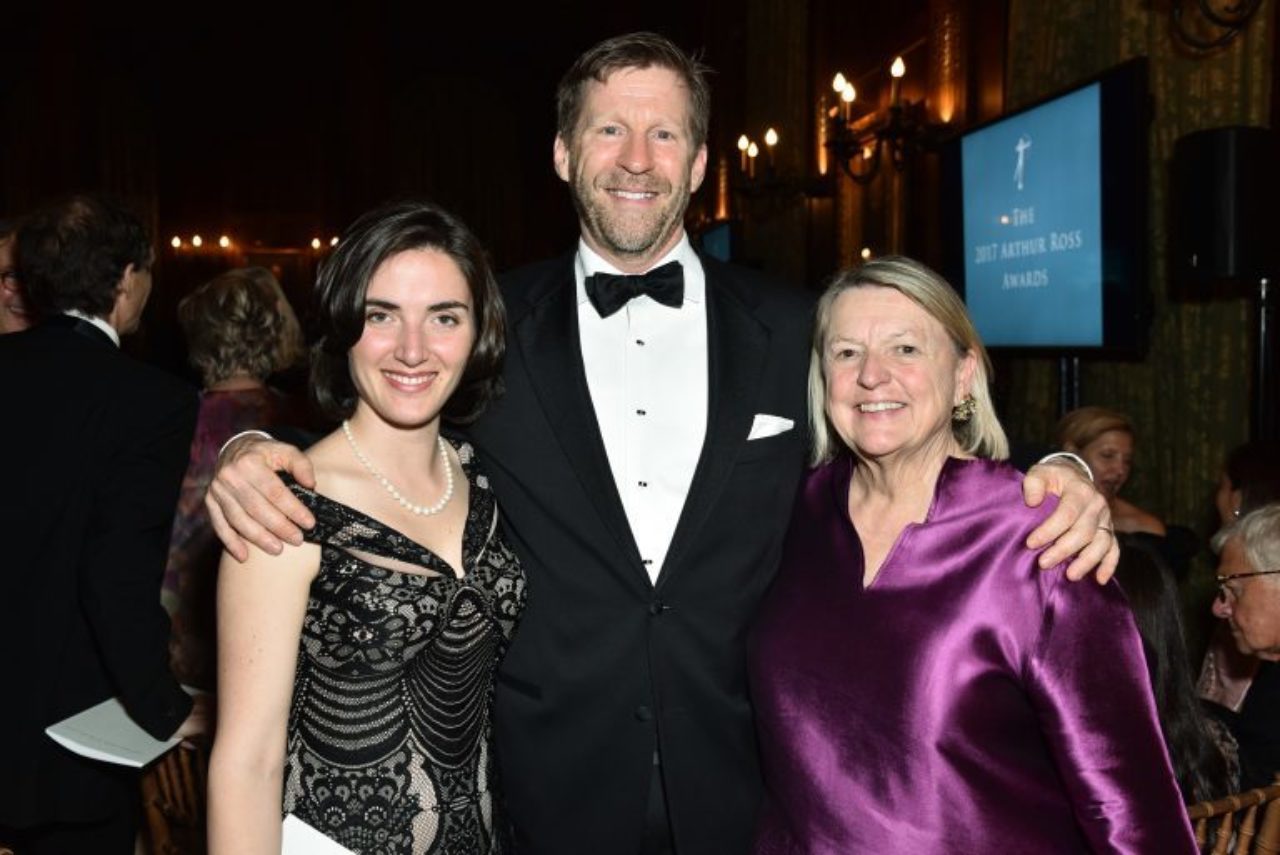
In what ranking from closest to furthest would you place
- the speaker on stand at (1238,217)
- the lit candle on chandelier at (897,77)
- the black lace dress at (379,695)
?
the black lace dress at (379,695) < the speaker on stand at (1238,217) < the lit candle on chandelier at (897,77)

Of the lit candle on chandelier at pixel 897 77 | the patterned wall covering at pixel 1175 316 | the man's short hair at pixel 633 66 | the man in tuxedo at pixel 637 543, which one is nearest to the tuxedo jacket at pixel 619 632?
the man in tuxedo at pixel 637 543

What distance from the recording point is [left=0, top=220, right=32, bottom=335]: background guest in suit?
3.46 meters

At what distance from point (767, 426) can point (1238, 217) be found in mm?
2095

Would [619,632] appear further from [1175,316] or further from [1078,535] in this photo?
[1175,316]

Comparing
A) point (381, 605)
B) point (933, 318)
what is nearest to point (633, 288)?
point (933, 318)

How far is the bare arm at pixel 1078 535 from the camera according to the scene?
1521mm

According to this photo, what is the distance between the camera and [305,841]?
160 cm

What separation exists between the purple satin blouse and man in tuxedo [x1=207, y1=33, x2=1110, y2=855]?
250 millimetres

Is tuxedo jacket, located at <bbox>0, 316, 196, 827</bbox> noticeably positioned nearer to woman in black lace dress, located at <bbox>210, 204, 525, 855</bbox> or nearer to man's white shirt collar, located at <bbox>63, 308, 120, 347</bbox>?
man's white shirt collar, located at <bbox>63, 308, 120, 347</bbox>

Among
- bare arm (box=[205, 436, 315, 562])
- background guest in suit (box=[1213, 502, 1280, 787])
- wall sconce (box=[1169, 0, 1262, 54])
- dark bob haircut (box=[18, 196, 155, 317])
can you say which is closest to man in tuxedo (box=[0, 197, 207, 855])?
dark bob haircut (box=[18, 196, 155, 317])

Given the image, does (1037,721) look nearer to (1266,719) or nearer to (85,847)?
(1266,719)

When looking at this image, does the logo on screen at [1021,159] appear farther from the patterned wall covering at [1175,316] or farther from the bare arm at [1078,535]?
the bare arm at [1078,535]

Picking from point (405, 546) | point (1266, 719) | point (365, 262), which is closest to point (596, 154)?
point (365, 262)

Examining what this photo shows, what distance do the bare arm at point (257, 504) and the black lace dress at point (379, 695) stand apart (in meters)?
0.04
